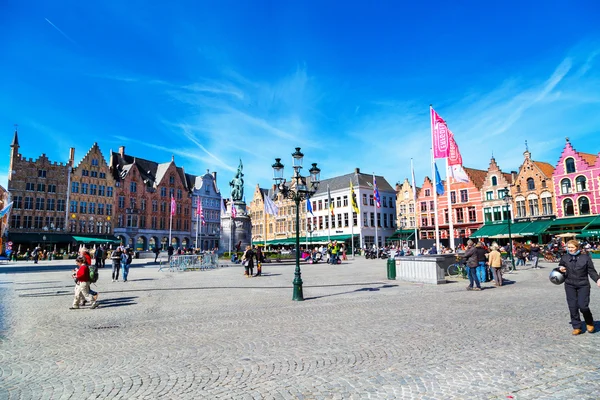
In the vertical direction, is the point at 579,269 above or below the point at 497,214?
below

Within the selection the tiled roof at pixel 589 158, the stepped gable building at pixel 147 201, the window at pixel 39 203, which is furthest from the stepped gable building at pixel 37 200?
the tiled roof at pixel 589 158

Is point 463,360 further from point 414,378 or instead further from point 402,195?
point 402,195

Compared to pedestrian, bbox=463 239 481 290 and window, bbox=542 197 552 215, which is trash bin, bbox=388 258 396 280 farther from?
window, bbox=542 197 552 215

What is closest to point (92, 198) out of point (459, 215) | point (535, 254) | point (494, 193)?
point (459, 215)

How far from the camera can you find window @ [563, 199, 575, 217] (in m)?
44.1

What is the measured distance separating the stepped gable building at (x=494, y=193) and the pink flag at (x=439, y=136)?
118 feet

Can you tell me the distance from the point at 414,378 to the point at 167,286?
13.7 m

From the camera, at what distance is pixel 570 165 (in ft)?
148

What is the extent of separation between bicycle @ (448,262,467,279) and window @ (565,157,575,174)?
1419 inches

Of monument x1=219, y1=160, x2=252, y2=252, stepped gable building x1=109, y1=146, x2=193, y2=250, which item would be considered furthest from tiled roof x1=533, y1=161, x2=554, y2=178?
stepped gable building x1=109, y1=146, x2=193, y2=250

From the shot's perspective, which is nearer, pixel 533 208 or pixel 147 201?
pixel 533 208

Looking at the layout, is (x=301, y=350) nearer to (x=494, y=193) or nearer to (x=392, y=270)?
(x=392, y=270)

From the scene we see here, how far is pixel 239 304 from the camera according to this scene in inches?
442

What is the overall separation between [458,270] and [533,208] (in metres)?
36.5
